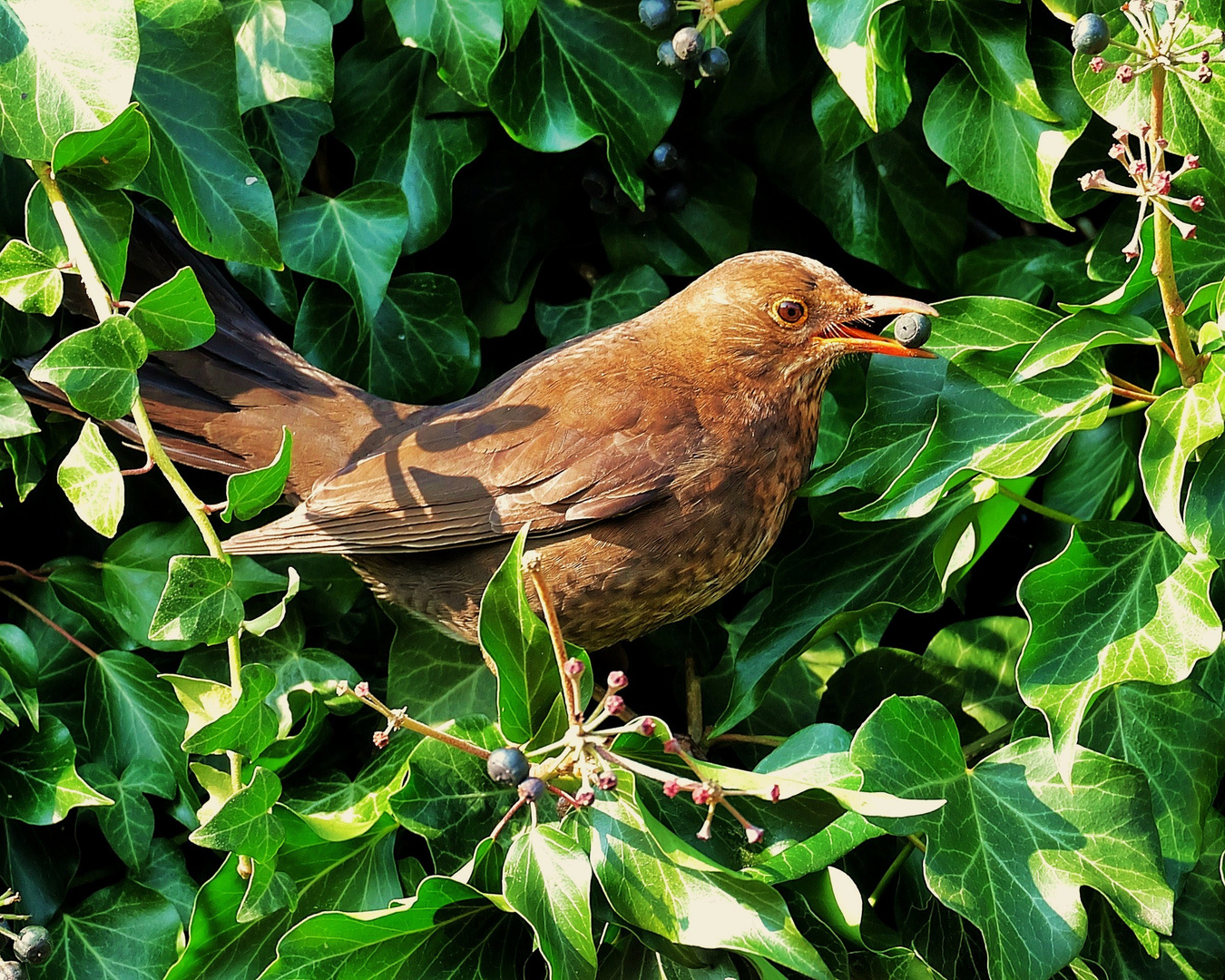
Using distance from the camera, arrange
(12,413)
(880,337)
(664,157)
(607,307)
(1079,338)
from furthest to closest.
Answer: (607,307)
(664,157)
(880,337)
(12,413)
(1079,338)

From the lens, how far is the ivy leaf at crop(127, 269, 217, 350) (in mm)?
1907

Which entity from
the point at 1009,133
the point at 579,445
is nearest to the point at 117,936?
the point at 579,445

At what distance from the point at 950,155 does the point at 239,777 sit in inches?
71.2

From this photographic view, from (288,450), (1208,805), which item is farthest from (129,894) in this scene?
(1208,805)

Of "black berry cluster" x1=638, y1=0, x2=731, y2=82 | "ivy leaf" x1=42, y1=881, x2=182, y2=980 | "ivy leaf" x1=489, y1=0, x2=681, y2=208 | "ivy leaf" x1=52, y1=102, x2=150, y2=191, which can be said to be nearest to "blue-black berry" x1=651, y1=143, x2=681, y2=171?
"ivy leaf" x1=489, y1=0, x2=681, y2=208

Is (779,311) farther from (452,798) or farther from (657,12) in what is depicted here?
(452,798)

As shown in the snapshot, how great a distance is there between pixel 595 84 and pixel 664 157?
9.1 inches

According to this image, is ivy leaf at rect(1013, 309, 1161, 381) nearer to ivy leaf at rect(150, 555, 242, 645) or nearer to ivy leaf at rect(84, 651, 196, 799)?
ivy leaf at rect(150, 555, 242, 645)

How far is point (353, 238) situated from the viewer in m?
2.56

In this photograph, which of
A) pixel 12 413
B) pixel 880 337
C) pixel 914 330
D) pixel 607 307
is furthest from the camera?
pixel 607 307

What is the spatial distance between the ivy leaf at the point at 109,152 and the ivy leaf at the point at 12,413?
1.34 feet

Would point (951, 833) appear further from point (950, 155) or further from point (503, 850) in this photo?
point (950, 155)

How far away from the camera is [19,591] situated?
257cm

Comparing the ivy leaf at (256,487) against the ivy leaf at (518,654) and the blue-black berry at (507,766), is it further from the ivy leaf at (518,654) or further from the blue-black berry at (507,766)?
the blue-black berry at (507,766)
